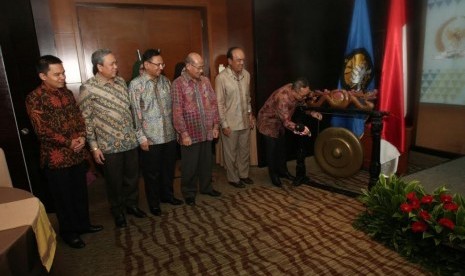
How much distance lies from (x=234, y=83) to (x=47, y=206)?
6.60 feet

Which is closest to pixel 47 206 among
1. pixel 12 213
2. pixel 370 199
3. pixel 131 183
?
pixel 131 183

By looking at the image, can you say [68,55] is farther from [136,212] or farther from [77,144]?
[136,212]

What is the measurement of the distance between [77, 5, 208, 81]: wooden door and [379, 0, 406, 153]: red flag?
6.93ft

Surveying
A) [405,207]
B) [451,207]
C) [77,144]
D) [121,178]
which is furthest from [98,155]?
[451,207]

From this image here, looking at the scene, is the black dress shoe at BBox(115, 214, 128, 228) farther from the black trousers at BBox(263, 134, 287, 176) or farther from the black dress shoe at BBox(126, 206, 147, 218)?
the black trousers at BBox(263, 134, 287, 176)

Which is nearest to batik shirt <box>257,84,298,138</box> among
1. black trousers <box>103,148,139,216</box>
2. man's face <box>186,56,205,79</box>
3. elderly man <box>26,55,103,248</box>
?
man's face <box>186,56,205,79</box>

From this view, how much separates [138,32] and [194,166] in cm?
181

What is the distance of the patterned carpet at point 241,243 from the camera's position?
1895mm

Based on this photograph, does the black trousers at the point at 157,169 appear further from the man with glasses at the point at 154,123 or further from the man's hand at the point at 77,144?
the man's hand at the point at 77,144

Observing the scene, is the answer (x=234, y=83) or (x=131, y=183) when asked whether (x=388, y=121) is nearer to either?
(x=234, y=83)

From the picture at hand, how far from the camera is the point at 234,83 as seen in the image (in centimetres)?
298

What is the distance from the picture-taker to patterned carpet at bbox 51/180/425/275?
1.89m

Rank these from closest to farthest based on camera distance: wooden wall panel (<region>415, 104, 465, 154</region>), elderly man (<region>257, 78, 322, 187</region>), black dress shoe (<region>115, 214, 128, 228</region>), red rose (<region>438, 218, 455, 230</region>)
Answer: red rose (<region>438, 218, 455, 230</region>), black dress shoe (<region>115, 214, 128, 228</region>), elderly man (<region>257, 78, 322, 187</region>), wooden wall panel (<region>415, 104, 465, 154</region>)

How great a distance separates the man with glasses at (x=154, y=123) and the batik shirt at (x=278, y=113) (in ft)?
3.08
